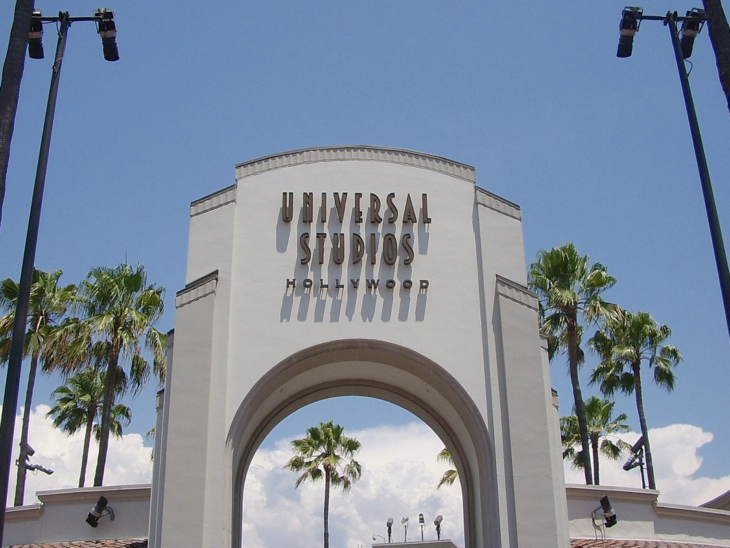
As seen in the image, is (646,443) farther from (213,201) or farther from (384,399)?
(213,201)

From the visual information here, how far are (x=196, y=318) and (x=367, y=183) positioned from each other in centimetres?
495

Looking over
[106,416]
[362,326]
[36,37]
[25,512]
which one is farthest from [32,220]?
[106,416]

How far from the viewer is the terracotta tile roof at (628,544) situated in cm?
1895

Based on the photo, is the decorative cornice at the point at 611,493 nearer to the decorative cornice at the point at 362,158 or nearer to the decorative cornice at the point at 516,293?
the decorative cornice at the point at 516,293

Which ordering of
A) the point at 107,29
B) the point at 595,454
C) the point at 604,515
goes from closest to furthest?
the point at 107,29 < the point at 604,515 < the point at 595,454

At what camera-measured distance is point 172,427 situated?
16781mm

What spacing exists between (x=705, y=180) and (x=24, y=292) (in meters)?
10.1

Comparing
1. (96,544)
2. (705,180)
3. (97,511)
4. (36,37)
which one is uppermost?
(36,37)

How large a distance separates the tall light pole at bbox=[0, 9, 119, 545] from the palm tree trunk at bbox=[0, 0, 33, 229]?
602 mm

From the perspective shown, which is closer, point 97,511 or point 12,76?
point 12,76

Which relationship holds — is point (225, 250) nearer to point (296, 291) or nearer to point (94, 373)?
point (296, 291)

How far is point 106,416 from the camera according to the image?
25.4 metres

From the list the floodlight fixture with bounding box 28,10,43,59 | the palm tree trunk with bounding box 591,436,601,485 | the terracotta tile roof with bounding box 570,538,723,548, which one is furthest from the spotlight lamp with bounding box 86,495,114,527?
the palm tree trunk with bounding box 591,436,601,485

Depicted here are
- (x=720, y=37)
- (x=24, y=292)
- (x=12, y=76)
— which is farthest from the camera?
(x=720, y=37)
